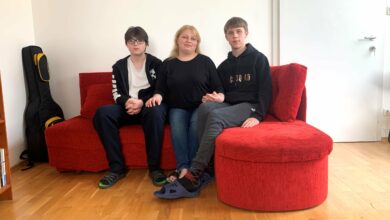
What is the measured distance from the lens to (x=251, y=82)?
208 cm

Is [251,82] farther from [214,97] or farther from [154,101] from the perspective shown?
[154,101]

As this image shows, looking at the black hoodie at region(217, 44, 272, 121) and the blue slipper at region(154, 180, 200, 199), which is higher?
the black hoodie at region(217, 44, 272, 121)

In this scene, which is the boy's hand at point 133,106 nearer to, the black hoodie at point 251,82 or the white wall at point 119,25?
the black hoodie at point 251,82

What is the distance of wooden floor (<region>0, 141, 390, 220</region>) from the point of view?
1612 millimetres

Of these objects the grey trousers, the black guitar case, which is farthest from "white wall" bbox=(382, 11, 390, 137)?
the black guitar case

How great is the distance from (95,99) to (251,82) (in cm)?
125

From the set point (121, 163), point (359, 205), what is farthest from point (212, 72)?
point (359, 205)

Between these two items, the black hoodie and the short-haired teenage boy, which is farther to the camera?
the black hoodie

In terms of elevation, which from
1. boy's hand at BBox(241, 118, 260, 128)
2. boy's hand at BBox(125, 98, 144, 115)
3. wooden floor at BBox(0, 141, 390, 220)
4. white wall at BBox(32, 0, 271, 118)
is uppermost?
white wall at BBox(32, 0, 271, 118)

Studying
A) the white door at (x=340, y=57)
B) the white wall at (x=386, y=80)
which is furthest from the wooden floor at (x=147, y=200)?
the white wall at (x=386, y=80)

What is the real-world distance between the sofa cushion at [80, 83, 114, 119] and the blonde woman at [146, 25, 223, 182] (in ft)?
1.71

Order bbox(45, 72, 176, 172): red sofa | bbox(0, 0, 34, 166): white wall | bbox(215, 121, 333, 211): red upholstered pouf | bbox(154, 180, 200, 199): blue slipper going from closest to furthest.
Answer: bbox(215, 121, 333, 211): red upholstered pouf → bbox(154, 180, 200, 199): blue slipper → bbox(45, 72, 176, 172): red sofa → bbox(0, 0, 34, 166): white wall

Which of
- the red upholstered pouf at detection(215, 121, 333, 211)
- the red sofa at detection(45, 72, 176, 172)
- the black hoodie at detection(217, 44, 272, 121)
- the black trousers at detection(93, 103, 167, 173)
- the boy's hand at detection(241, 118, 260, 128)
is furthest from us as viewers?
the red sofa at detection(45, 72, 176, 172)

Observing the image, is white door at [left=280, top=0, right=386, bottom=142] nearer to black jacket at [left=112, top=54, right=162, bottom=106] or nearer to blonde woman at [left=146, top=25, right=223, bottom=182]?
blonde woman at [left=146, top=25, right=223, bottom=182]
